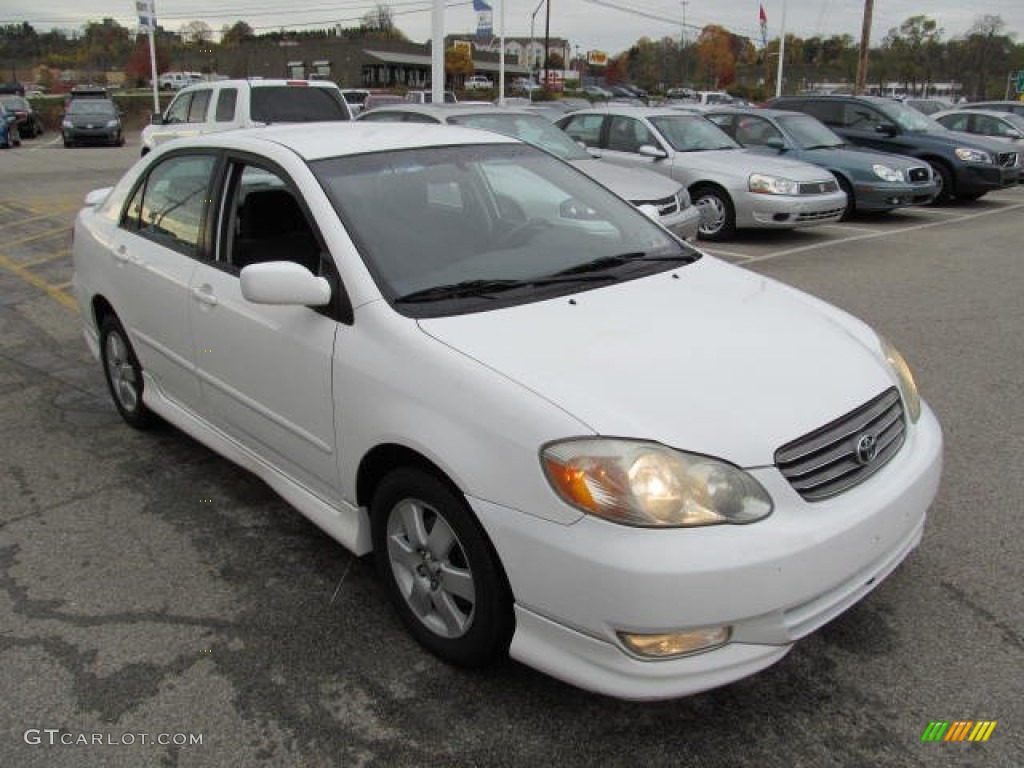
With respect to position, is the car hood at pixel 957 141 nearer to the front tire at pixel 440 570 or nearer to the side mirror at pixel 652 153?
the side mirror at pixel 652 153

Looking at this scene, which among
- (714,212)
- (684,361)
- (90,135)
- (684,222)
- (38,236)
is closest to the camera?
(684,361)

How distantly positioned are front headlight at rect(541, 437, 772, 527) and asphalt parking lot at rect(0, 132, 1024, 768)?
696 millimetres

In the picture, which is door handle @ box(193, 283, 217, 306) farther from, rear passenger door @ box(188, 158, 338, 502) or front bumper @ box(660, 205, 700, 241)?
front bumper @ box(660, 205, 700, 241)

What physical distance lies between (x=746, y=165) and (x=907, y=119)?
5659 millimetres

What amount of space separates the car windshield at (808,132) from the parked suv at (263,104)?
6404mm

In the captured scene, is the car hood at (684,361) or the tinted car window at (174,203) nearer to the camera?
the car hood at (684,361)

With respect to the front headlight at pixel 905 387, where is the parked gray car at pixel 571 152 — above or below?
above

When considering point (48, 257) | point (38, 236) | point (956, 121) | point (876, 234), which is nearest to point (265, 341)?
point (48, 257)

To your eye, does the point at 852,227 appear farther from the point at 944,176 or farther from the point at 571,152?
the point at 571,152

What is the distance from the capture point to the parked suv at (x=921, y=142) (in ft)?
46.1

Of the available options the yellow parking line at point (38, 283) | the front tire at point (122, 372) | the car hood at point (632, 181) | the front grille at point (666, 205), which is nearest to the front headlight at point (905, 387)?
the front tire at point (122, 372)

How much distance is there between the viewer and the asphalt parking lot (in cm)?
241

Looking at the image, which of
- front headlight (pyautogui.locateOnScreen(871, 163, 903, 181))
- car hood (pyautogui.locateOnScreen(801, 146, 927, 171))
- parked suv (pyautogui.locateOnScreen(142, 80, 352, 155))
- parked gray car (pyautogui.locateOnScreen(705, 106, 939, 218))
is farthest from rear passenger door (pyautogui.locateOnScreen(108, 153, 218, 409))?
front headlight (pyautogui.locateOnScreen(871, 163, 903, 181))

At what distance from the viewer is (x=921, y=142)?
14.2 metres
